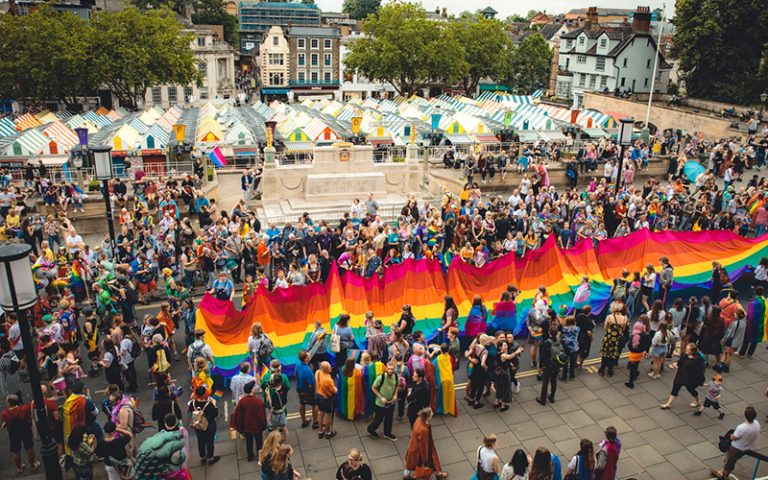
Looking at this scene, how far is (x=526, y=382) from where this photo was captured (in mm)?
11719

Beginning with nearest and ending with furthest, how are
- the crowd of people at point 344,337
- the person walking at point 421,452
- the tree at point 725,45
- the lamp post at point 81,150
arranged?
the person walking at point 421,452 → the crowd of people at point 344,337 → the lamp post at point 81,150 → the tree at point 725,45

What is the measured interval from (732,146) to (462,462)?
27.3 metres

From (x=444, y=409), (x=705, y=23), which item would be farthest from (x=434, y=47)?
(x=444, y=409)

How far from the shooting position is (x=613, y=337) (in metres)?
11.5

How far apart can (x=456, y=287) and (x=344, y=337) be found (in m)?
3.78

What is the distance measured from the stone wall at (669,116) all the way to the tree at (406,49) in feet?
47.6

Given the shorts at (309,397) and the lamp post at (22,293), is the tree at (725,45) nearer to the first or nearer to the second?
the shorts at (309,397)

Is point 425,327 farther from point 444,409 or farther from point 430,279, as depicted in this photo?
point 444,409

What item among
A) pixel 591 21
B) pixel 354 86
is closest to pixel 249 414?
pixel 591 21

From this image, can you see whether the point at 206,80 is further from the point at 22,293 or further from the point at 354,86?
the point at 22,293

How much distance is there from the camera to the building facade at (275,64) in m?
79.1

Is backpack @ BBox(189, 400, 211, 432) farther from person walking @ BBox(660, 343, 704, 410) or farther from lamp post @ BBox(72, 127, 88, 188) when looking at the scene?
lamp post @ BBox(72, 127, 88, 188)

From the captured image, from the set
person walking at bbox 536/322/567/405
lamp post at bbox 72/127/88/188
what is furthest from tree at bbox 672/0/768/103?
lamp post at bbox 72/127/88/188

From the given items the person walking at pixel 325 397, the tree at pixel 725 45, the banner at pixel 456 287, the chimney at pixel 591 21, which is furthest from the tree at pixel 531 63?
the person walking at pixel 325 397
